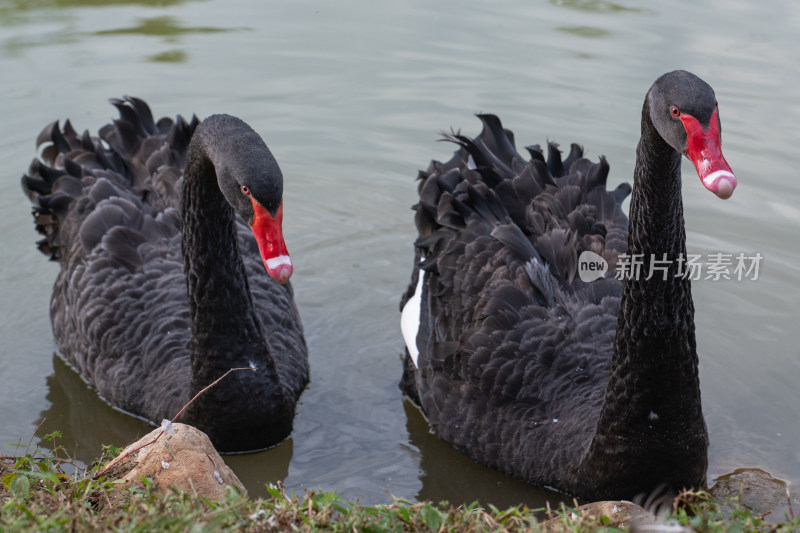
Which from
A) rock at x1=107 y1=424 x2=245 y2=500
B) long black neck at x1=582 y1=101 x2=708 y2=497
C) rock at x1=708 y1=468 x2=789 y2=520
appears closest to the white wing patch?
long black neck at x1=582 y1=101 x2=708 y2=497

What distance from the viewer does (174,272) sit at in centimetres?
518

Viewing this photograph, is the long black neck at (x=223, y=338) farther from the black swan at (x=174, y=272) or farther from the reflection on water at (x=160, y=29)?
the reflection on water at (x=160, y=29)

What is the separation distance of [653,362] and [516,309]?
865mm

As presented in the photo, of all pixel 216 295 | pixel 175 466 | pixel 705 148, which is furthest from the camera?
pixel 216 295

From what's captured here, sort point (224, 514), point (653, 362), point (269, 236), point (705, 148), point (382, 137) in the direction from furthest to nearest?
1. point (382, 137)
2. point (653, 362)
3. point (269, 236)
4. point (705, 148)
5. point (224, 514)

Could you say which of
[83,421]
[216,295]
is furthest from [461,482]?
[83,421]

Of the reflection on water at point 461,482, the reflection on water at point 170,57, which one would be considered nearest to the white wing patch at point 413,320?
the reflection on water at point 461,482

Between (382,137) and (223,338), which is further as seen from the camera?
(382,137)

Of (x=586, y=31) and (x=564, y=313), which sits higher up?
(x=586, y=31)

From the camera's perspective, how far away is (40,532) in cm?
259

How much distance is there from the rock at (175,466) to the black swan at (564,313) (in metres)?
1.44

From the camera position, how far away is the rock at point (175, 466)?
10.9ft

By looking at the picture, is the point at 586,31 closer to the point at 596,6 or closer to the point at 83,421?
the point at 596,6

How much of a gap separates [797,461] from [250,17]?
6.79 m
